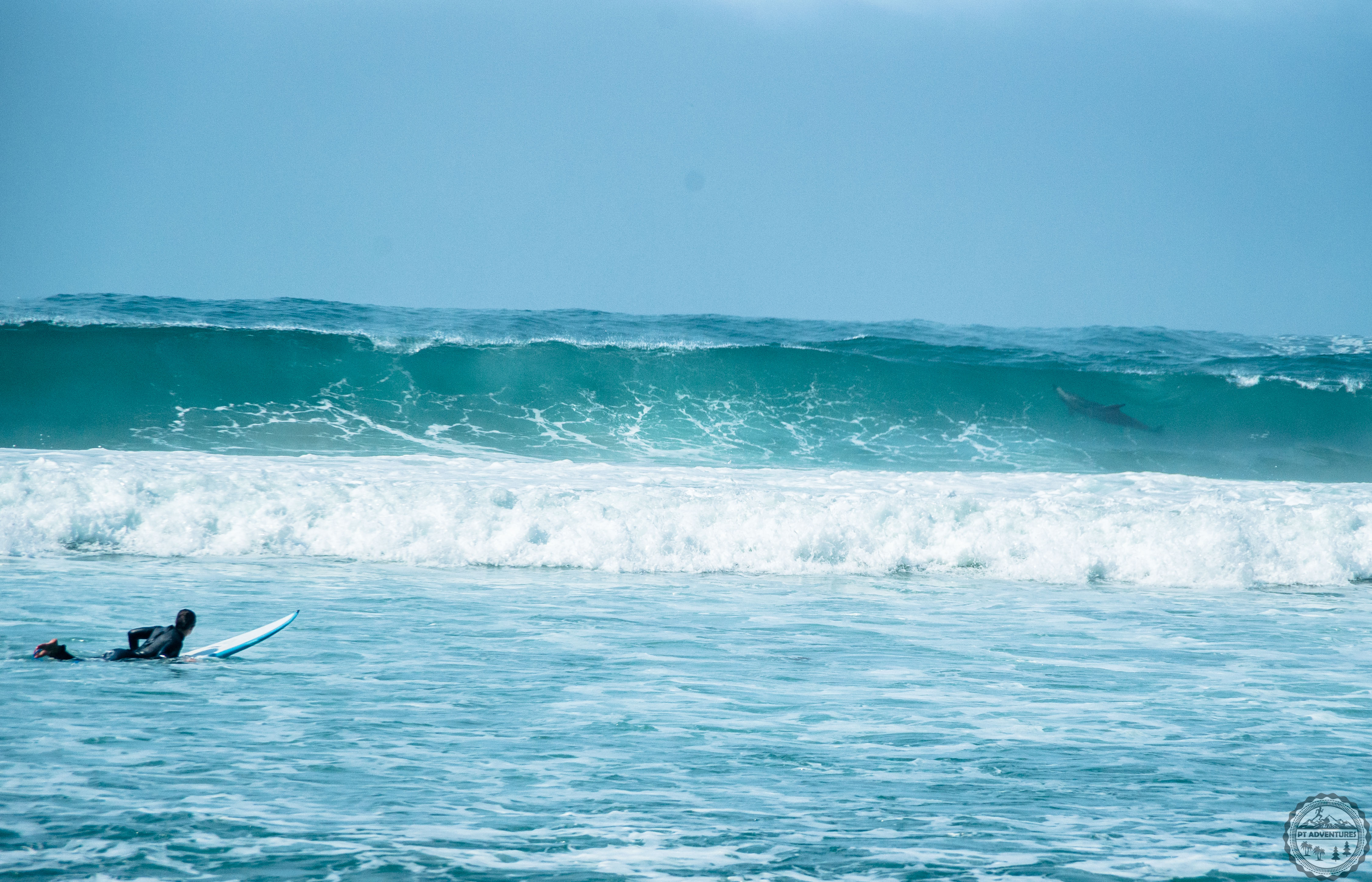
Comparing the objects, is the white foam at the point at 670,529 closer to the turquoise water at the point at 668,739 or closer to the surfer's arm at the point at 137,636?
the turquoise water at the point at 668,739

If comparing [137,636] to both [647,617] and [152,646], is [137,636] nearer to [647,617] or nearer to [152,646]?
[152,646]

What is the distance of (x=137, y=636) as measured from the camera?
680 cm

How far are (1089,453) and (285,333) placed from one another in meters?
17.3

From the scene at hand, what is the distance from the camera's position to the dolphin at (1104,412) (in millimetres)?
22672

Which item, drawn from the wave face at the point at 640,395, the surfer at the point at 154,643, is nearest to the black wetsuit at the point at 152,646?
the surfer at the point at 154,643

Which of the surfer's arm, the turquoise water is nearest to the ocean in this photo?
the turquoise water

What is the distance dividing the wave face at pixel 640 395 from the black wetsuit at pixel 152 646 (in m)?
10.5

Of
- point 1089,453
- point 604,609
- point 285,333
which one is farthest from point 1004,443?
point 285,333

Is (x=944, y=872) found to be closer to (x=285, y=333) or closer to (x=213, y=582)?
(x=213, y=582)

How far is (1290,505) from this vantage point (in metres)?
13.1

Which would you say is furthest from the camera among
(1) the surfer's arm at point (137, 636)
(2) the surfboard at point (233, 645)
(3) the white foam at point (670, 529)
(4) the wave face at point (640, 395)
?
(4) the wave face at point (640, 395)
